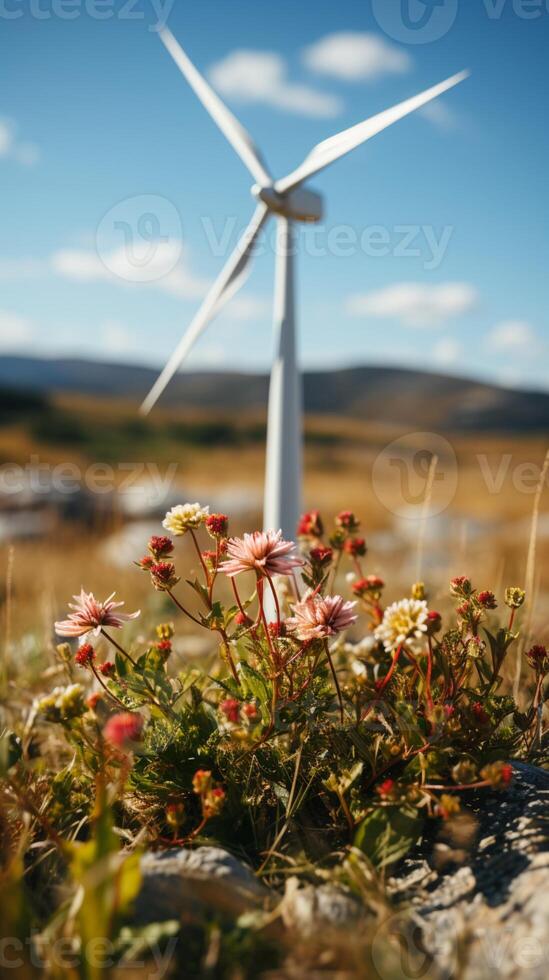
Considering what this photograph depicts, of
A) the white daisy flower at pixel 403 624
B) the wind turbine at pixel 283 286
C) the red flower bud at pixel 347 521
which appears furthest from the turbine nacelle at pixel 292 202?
the white daisy flower at pixel 403 624

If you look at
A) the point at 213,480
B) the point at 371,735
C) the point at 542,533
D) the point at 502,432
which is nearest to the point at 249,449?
the point at 213,480

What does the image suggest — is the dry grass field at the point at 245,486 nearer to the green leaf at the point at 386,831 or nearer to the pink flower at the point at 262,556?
the pink flower at the point at 262,556

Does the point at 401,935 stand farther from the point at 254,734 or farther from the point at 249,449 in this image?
the point at 249,449

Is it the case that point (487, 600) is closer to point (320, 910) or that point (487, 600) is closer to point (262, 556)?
point (262, 556)

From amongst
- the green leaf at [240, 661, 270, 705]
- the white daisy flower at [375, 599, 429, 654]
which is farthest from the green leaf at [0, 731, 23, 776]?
the white daisy flower at [375, 599, 429, 654]

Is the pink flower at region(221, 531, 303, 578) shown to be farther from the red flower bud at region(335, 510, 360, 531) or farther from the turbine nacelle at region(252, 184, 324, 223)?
the turbine nacelle at region(252, 184, 324, 223)

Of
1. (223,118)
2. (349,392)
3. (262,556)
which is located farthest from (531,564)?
(349,392)

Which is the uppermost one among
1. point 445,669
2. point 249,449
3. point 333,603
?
point 249,449
